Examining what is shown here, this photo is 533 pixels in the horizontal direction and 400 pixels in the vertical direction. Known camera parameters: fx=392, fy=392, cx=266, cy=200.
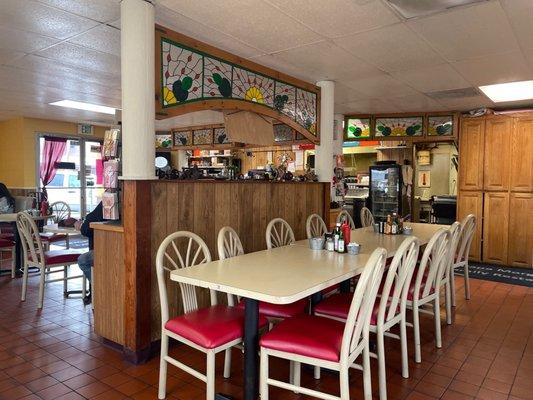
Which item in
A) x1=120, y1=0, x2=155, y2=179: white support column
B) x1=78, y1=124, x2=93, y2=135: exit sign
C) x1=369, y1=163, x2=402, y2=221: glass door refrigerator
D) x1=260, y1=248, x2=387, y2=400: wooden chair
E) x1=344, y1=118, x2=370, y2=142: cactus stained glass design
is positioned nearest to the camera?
x1=260, y1=248, x2=387, y2=400: wooden chair

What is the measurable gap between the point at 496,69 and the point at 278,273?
11.9 feet

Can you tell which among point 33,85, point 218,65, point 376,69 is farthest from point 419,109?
point 33,85

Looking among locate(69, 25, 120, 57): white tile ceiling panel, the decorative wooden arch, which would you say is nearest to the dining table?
the decorative wooden arch

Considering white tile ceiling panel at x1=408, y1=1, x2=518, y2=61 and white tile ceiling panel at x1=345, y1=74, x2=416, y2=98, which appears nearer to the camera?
white tile ceiling panel at x1=408, y1=1, x2=518, y2=61

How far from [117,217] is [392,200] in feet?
21.6

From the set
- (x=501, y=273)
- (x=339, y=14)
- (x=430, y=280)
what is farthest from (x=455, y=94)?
(x=430, y=280)

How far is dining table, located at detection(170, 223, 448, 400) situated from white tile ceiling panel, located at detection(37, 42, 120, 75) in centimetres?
263

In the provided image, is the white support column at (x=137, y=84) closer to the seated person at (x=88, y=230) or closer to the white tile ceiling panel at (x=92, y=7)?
the white tile ceiling panel at (x=92, y=7)

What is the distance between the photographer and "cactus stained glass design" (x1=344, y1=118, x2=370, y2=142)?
6.98 metres

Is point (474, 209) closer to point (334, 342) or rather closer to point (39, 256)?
point (334, 342)

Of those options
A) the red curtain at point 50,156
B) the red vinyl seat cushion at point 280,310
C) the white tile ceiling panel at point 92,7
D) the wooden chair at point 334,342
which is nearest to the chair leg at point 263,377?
the wooden chair at point 334,342

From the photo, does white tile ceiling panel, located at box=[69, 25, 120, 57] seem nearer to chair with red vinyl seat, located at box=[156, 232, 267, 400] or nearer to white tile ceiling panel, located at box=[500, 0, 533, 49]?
chair with red vinyl seat, located at box=[156, 232, 267, 400]

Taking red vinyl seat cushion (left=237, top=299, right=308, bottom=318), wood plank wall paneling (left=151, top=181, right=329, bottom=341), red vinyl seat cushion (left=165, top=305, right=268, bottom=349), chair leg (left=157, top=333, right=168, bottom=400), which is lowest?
chair leg (left=157, top=333, right=168, bottom=400)

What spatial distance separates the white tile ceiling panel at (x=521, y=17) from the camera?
9.00 ft
